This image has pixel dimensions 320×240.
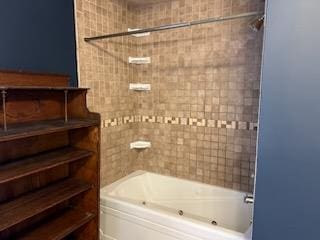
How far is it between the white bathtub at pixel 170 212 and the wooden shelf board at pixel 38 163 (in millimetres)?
644

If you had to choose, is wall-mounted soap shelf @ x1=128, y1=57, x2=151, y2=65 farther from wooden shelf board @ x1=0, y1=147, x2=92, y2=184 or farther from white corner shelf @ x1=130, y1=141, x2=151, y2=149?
wooden shelf board @ x1=0, y1=147, x2=92, y2=184

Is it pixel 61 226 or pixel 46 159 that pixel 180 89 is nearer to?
pixel 46 159

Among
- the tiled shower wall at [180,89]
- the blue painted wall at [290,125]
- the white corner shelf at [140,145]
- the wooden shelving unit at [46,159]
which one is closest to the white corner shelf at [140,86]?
the tiled shower wall at [180,89]

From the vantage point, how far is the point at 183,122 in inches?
94.7

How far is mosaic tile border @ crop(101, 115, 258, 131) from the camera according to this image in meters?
2.13

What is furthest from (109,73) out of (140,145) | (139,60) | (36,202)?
(36,202)

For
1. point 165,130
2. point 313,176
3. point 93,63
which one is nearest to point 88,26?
point 93,63

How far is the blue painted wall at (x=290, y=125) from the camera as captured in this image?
1.07 metres

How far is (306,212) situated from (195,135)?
4.31ft

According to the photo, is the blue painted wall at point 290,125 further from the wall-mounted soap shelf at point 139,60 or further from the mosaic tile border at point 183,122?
the wall-mounted soap shelf at point 139,60

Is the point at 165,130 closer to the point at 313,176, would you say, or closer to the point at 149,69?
the point at 149,69

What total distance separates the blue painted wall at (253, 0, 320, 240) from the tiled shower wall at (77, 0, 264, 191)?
3.08 feet

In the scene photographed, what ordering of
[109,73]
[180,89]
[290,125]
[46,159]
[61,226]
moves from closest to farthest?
[290,125], [46,159], [61,226], [109,73], [180,89]

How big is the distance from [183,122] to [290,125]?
1.34m
